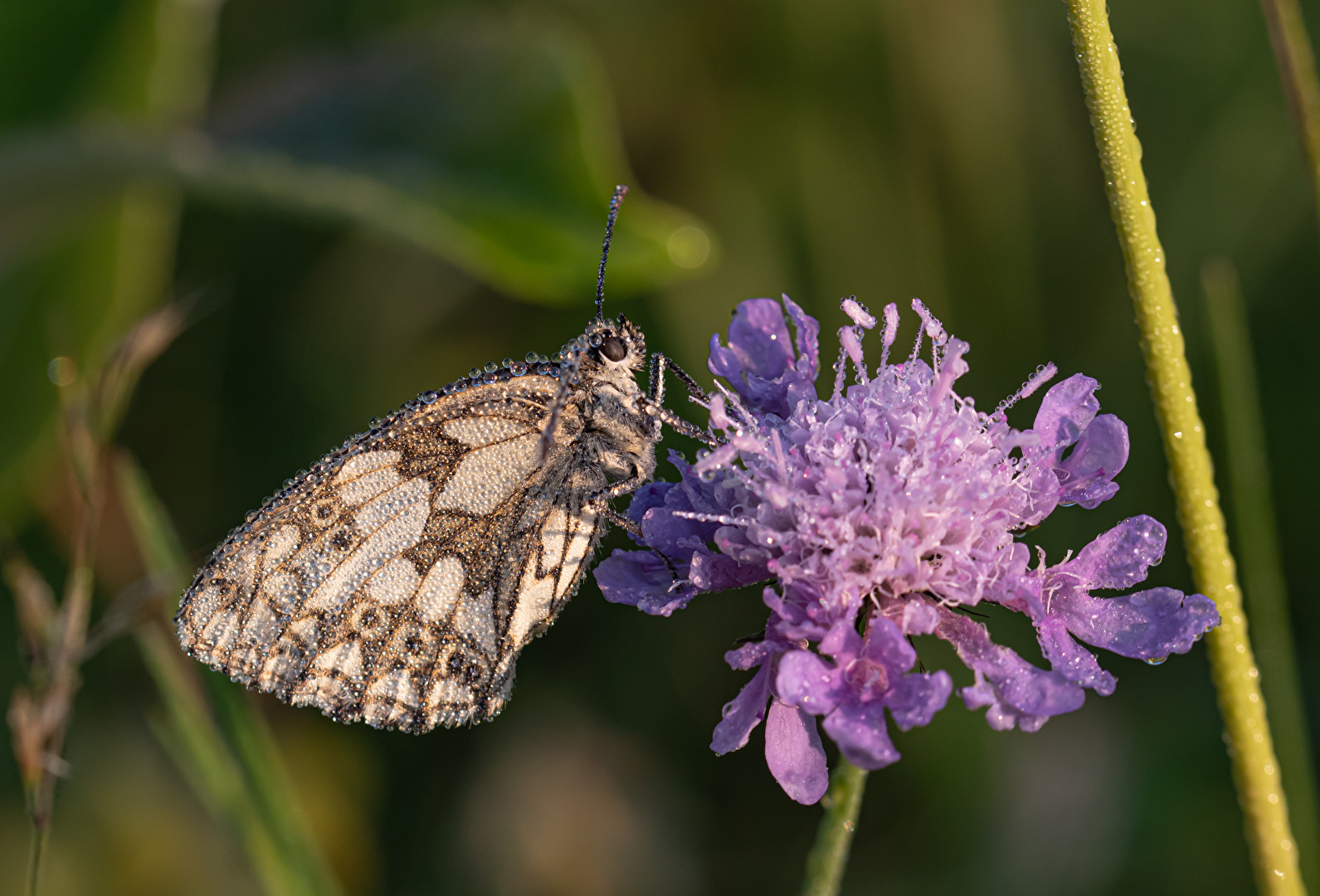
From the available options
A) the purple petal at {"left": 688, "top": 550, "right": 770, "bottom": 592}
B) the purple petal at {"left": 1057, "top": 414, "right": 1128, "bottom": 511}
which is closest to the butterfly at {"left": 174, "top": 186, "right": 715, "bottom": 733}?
the purple petal at {"left": 688, "top": 550, "right": 770, "bottom": 592}

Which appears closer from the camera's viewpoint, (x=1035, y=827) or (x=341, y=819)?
(x=1035, y=827)

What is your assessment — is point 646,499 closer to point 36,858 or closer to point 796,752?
point 796,752

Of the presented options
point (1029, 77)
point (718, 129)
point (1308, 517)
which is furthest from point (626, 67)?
point (1308, 517)

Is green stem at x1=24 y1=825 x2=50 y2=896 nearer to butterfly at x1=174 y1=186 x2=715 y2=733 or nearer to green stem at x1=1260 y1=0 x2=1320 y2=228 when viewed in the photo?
butterfly at x1=174 y1=186 x2=715 y2=733

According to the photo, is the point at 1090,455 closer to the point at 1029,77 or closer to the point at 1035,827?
the point at 1035,827

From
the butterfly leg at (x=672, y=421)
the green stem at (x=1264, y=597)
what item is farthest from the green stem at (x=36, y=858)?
the green stem at (x=1264, y=597)

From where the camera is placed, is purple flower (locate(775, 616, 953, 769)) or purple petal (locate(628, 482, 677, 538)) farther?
purple petal (locate(628, 482, 677, 538))

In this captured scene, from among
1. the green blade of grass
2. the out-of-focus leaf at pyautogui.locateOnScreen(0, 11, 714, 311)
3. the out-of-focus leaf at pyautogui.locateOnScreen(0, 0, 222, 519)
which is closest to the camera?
the green blade of grass

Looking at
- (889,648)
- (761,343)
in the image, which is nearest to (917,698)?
(889,648)
